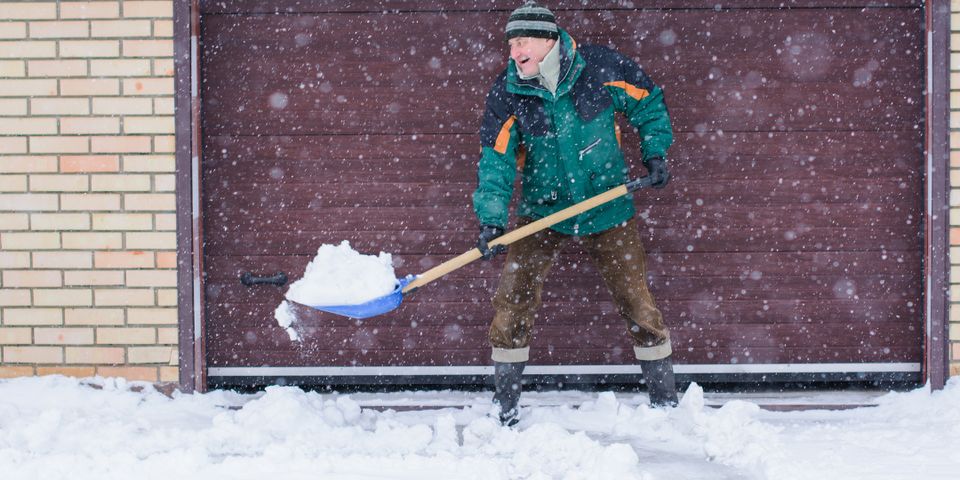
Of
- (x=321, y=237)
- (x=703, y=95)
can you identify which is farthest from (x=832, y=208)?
(x=321, y=237)

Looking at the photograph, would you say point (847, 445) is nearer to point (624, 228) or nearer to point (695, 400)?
point (695, 400)

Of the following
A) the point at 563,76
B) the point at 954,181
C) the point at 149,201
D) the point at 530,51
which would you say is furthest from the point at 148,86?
the point at 954,181

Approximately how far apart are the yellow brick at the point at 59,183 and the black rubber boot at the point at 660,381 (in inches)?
118

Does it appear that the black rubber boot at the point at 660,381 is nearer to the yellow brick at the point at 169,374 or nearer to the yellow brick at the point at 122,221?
the yellow brick at the point at 169,374

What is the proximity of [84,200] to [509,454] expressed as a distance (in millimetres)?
2564

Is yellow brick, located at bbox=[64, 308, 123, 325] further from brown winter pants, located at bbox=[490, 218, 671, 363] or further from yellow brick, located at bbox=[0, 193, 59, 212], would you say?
brown winter pants, located at bbox=[490, 218, 671, 363]

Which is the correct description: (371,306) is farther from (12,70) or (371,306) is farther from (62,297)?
(12,70)

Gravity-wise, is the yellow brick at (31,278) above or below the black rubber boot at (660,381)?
above

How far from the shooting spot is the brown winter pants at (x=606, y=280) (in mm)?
3334

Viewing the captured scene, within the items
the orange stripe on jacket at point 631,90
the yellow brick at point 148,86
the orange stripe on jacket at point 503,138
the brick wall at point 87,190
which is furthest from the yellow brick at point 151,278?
the orange stripe on jacket at point 631,90

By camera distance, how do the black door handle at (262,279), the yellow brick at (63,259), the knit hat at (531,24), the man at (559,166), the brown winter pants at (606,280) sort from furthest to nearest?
the black door handle at (262,279) → the yellow brick at (63,259) → the brown winter pants at (606,280) → the man at (559,166) → the knit hat at (531,24)

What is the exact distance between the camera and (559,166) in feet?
10.7

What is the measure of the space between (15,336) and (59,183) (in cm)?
85

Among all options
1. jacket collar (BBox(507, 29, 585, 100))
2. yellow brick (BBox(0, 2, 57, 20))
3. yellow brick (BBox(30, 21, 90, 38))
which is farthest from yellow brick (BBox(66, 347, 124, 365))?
jacket collar (BBox(507, 29, 585, 100))
